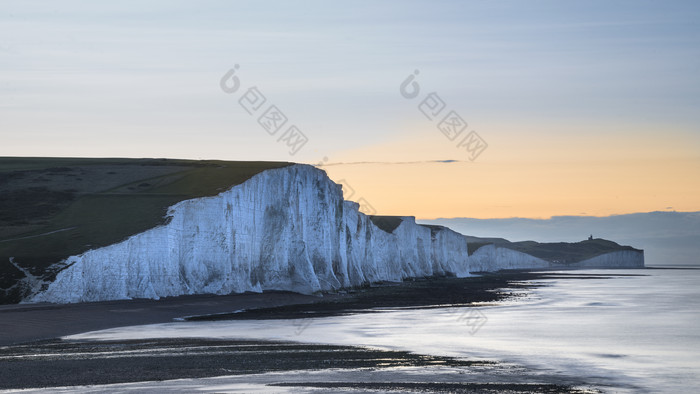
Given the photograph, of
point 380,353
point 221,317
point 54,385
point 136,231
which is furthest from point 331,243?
point 54,385

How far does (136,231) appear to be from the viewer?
46.1m

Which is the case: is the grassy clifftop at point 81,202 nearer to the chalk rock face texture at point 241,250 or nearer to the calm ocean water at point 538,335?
the chalk rock face texture at point 241,250

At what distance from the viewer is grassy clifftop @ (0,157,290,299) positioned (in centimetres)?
4412

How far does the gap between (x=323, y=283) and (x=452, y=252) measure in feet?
235

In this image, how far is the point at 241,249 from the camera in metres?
56.0

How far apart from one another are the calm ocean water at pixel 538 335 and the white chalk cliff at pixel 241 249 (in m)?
9.81

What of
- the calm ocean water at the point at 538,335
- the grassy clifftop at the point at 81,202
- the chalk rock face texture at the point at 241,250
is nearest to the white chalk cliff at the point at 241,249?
the chalk rock face texture at the point at 241,250

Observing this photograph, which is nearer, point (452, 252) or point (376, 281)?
point (376, 281)

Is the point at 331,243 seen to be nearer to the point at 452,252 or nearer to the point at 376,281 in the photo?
the point at 376,281

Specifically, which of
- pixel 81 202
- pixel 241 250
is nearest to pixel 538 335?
pixel 241 250

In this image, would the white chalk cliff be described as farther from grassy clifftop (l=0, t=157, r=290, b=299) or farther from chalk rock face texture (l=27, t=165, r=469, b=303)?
grassy clifftop (l=0, t=157, r=290, b=299)

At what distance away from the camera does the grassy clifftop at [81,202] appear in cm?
→ 4412

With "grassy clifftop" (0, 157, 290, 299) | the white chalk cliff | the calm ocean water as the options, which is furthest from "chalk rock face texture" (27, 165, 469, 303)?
the calm ocean water

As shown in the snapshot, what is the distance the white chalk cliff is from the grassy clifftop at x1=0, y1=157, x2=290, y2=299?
3.60ft
